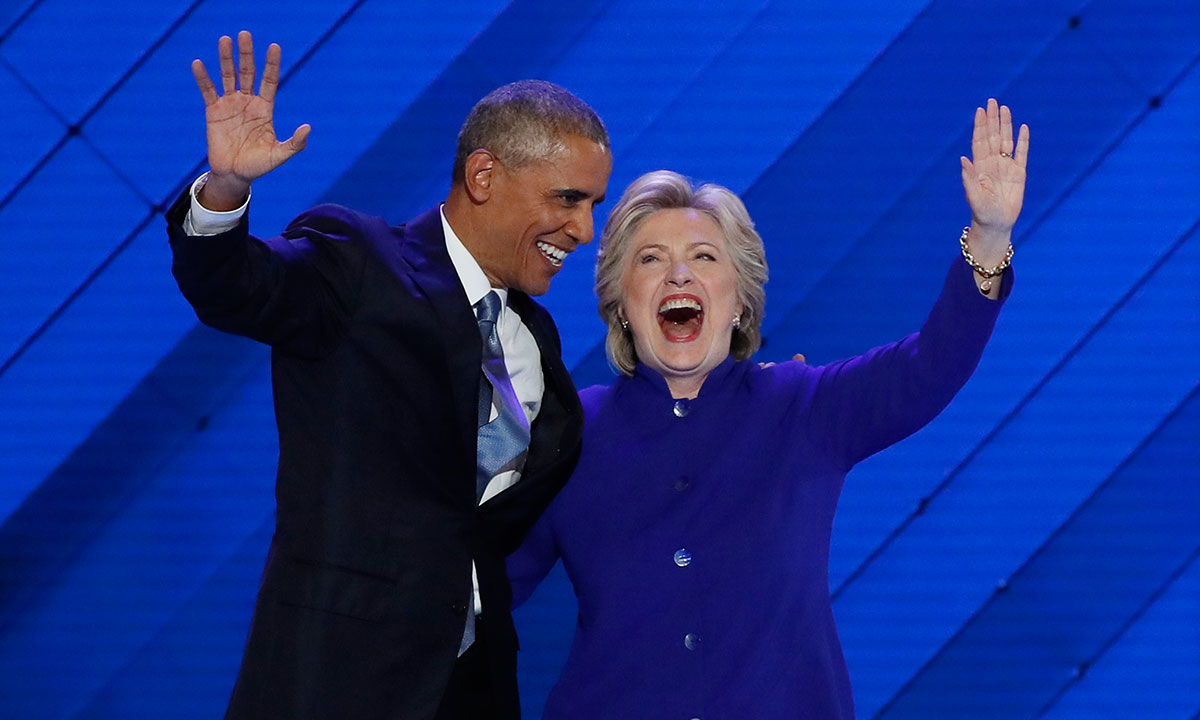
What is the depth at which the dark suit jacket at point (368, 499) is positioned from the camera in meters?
1.75

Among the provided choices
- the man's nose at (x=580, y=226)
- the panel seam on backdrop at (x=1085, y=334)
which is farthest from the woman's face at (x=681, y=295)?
the panel seam on backdrop at (x=1085, y=334)

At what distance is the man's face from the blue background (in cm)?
103

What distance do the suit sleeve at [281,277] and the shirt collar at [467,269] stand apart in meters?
0.15

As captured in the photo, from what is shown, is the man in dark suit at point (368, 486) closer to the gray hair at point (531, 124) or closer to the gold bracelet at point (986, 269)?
the gray hair at point (531, 124)

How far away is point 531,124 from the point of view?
192 centimetres

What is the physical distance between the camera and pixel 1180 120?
2955 millimetres

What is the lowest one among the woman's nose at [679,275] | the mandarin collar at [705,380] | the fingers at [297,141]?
the mandarin collar at [705,380]

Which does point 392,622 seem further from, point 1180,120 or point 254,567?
point 1180,120

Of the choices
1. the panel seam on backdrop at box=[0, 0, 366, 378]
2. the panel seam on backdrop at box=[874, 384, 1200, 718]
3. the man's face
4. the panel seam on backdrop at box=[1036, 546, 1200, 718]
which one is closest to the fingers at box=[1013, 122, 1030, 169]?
the man's face

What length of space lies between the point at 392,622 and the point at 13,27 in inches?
73.5

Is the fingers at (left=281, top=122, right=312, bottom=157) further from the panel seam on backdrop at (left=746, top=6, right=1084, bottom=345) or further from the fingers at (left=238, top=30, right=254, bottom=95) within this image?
the panel seam on backdrop at (left=746, top=6, right=1084, bottom=345)

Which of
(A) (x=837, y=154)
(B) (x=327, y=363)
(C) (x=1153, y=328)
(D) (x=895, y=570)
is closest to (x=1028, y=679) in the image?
(D) (x=895, y=570)

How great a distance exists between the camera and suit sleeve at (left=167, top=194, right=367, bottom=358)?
155 cm

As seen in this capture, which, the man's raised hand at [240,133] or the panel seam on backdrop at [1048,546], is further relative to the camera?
the panel seam on backdrop at [1048,546]
